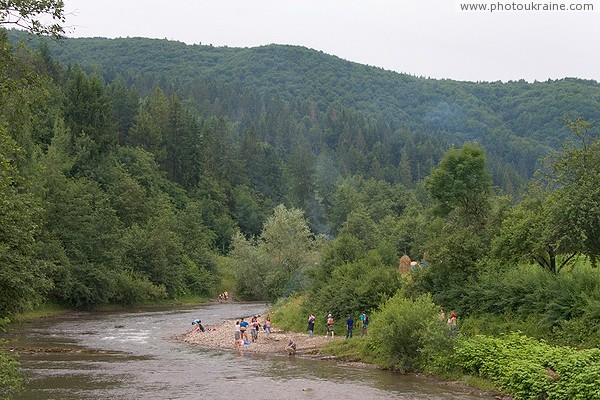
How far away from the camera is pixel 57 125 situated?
105000 millimetres

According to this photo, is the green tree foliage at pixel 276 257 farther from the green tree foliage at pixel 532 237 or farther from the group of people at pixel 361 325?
the green tree foliage at pixel 532 237

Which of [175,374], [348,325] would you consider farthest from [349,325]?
[175,374]

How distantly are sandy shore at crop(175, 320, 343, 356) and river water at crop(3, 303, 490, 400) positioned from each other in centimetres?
169

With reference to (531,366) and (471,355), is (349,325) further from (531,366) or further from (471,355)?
(531,366)

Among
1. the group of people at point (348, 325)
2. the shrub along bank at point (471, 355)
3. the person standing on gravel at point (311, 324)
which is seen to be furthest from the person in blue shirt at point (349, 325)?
the person standing on gravel at point (311, 324)

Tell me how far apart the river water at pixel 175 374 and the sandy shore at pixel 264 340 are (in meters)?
1.69

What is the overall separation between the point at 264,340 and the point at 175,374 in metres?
16.7

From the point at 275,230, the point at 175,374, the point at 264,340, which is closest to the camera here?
the point at 175,374

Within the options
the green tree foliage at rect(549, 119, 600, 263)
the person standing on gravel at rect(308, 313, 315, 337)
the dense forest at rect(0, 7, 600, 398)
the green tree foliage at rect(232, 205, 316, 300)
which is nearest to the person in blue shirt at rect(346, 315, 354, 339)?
the dense forest at rect(0, 7, 600, 398)

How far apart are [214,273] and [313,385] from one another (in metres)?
84.6

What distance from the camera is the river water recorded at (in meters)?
31.6

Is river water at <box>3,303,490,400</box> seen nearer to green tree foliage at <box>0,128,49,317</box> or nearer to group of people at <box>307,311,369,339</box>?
group of people at <box>307,311,369,339</box>

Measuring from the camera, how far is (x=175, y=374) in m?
37.1

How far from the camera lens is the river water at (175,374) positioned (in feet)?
104
